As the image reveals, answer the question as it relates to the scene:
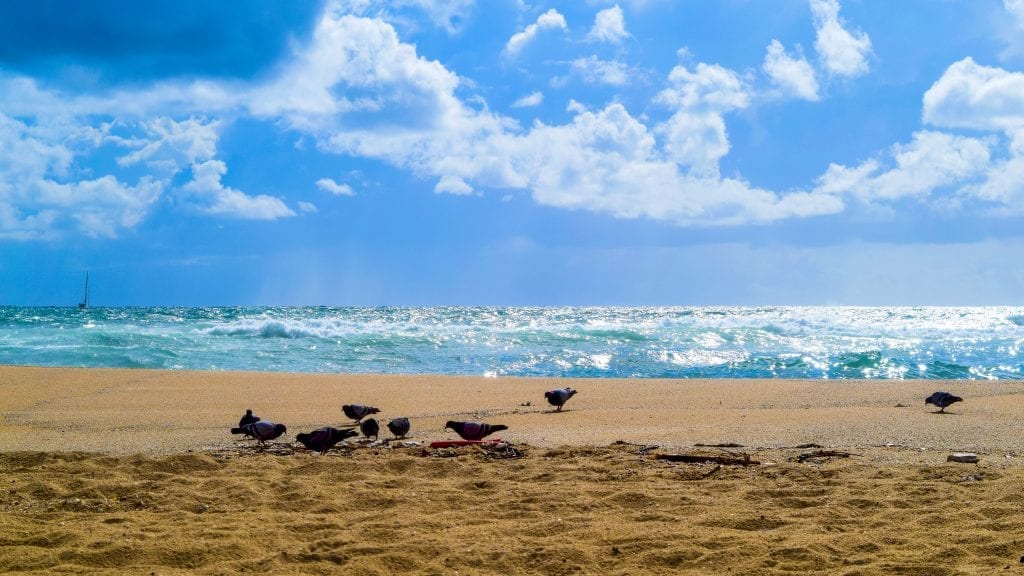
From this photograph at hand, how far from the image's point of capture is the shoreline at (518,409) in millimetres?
7582

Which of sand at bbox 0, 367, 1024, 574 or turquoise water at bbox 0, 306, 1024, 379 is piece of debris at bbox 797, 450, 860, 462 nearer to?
sand at bbox 0, 367, 1024, 574

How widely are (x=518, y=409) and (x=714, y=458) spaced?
15.1 feet

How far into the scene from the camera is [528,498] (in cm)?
493

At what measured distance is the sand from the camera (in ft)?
12.6

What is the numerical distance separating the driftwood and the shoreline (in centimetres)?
79

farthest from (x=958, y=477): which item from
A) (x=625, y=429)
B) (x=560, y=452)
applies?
(x=625, y=429)

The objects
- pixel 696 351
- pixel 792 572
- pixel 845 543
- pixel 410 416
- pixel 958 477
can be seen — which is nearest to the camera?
pixel 792 572

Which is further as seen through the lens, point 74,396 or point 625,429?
point 74,396

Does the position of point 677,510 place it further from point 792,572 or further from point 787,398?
point 787,398

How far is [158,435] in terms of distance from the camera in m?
7.98

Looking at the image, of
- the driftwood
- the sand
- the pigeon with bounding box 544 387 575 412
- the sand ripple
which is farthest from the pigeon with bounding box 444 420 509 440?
the pigeon with bounding box 544 387 575 412

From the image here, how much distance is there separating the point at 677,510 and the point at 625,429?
150 inches

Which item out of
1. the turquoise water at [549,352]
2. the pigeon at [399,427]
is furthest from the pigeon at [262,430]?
the turquoise water at [549,352]

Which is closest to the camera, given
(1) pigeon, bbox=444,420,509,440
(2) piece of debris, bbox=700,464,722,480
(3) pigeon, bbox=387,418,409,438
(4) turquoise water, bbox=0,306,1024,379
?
(2) piece of debris, bbox=700,464,722,480
